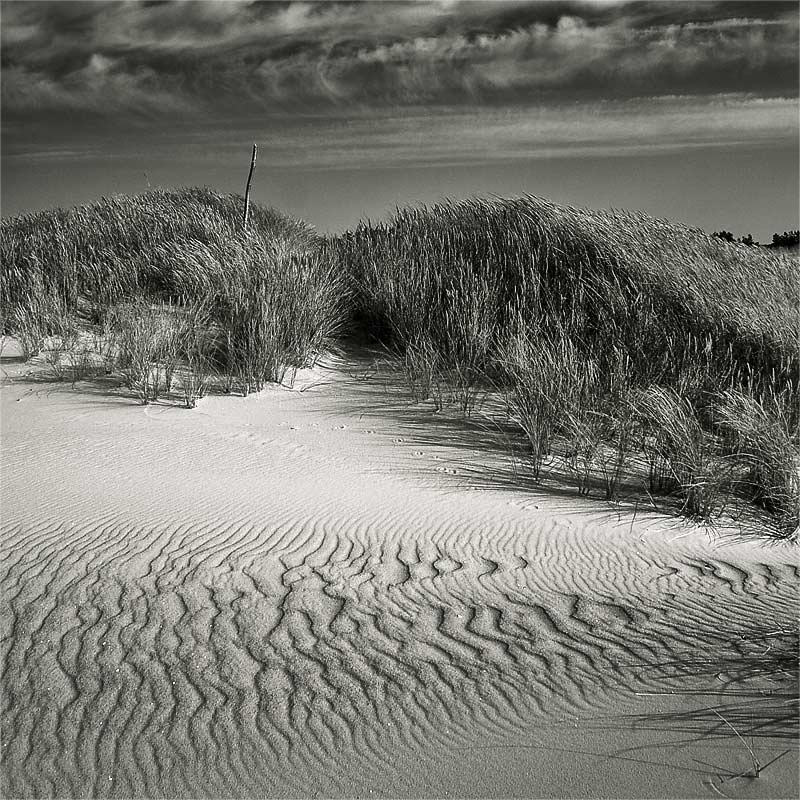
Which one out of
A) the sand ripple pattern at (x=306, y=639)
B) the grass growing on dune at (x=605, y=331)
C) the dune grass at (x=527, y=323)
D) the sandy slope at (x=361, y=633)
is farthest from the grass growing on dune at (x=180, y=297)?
the sand ripple pattern at (x=306, y=639)

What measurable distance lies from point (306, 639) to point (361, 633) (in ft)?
0.70

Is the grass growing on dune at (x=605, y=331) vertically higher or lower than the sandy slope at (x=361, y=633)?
higher

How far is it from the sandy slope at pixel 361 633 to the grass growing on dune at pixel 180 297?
7.06ft

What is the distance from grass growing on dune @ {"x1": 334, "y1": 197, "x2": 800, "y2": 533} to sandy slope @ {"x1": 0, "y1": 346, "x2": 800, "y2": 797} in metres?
0.75

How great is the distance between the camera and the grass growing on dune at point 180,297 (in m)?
7.30

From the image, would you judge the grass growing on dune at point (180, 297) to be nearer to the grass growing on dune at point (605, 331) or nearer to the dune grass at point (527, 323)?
the dune grass at point (527, 323)

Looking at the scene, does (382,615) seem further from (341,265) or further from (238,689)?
(341,265)

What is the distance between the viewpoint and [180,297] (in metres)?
8.41

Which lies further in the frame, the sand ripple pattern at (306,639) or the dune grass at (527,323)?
the dune grass at (527,323)

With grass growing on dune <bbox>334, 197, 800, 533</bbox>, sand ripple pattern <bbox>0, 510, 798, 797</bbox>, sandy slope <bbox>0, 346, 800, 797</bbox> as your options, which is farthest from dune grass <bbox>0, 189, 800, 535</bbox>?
sand ripple pattern <bbox>0, 510, 798, 797</bbox>

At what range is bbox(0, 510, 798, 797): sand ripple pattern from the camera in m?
2.59

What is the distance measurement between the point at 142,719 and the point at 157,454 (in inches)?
113

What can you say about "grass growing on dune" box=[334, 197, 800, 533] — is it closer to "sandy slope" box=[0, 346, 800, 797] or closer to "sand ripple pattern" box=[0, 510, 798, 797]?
"sandy slope" box=[0, 346, 800, 797]

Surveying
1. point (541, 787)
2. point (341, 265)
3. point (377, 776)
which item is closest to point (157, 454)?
point (377, 776)
